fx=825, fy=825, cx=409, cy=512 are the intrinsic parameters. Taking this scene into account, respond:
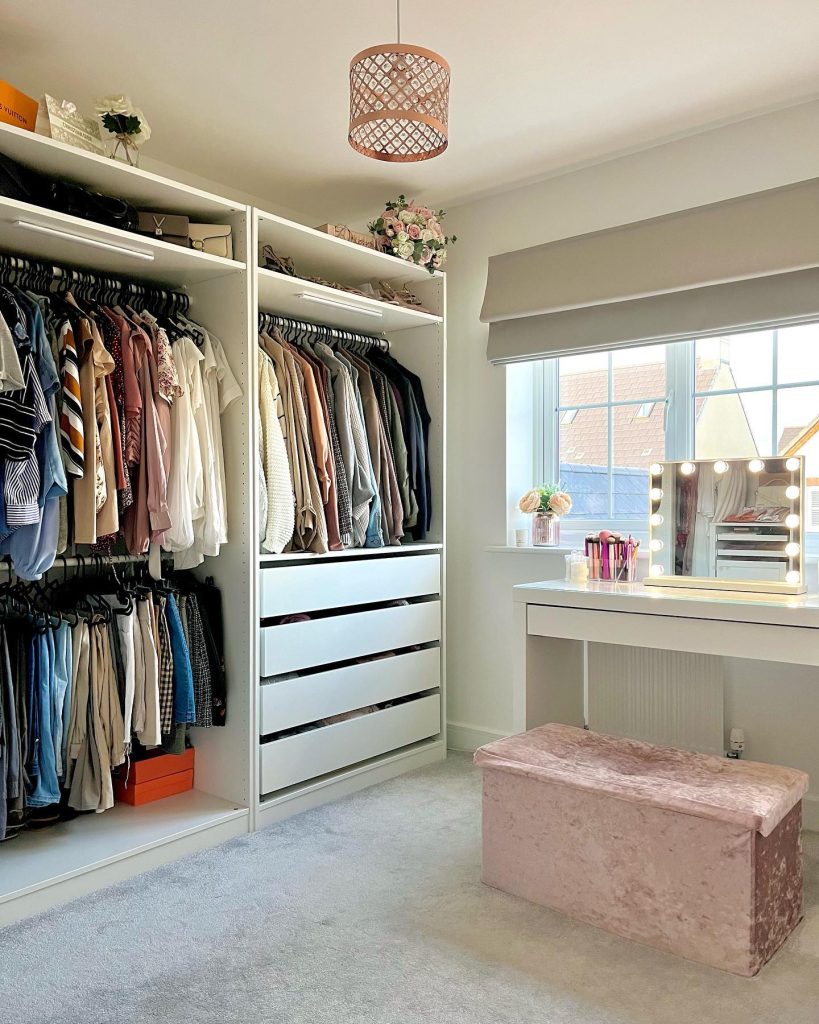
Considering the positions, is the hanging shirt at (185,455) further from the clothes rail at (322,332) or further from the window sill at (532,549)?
the window sill at (532,549)

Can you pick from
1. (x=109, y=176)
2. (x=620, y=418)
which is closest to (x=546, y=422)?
(x=620, y=418)

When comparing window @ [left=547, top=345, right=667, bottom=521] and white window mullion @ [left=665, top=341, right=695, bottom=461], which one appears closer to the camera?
white window mullion @ [left=665, top=341, right=695, bottom=461]

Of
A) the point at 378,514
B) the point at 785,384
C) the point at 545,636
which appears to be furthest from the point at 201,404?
the point at 785,384

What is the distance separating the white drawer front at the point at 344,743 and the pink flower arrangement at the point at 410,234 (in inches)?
73.2

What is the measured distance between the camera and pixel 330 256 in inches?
128

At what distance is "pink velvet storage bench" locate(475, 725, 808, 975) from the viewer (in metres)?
1.94

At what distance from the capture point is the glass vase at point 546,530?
3525mm

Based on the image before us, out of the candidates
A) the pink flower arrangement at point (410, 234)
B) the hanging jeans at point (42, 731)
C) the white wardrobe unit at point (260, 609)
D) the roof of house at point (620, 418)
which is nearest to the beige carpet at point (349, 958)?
the white wardrobe unit at point (260, 609)

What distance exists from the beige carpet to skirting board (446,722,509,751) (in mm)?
1083

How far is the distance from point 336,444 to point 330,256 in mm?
749

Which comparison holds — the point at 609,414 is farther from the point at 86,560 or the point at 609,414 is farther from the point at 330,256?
the point at 86,560

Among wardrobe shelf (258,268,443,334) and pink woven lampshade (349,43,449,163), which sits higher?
pink woven lampshade (349,43,449,163)

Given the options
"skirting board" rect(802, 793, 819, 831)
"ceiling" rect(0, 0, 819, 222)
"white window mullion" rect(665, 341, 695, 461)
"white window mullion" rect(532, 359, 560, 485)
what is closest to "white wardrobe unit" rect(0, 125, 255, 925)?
"ceiling" rect(0, 0, 819, 222)

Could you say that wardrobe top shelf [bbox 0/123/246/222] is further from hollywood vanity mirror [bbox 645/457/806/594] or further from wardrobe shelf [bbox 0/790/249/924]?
wardrobe shelf [bbox 0/790/249/924]
